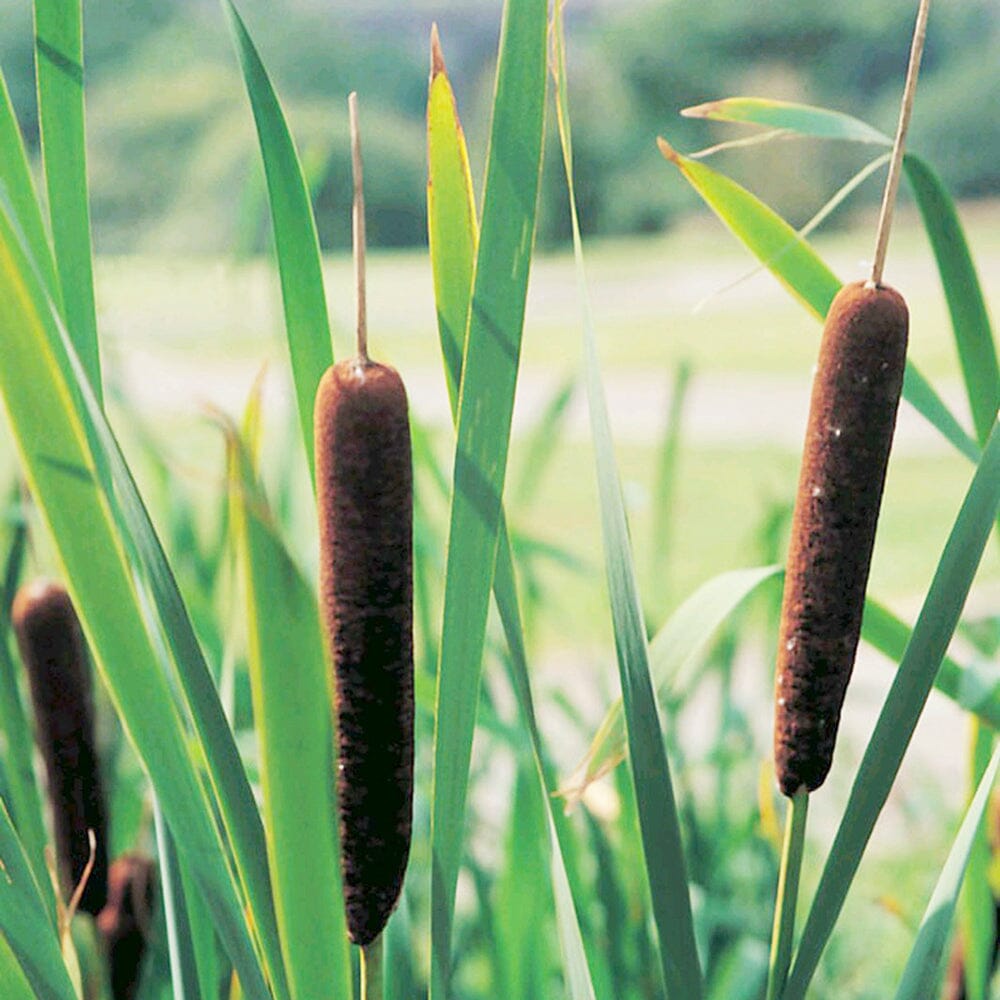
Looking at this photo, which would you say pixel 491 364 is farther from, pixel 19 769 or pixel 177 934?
pixel 19 769

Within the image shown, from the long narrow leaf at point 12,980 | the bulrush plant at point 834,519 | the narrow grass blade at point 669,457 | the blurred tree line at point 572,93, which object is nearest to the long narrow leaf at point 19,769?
the long narrow leaf at point 12,980

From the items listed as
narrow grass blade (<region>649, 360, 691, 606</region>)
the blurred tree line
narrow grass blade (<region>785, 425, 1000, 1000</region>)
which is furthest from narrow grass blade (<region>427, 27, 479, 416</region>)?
the blurred tree line

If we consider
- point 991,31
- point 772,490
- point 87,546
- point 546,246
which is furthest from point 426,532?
point 991,31

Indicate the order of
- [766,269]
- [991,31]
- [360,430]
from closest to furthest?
[360,430]
[766,269]
[991,31]

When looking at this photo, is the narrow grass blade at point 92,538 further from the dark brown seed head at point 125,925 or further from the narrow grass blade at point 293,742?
the dark brown seed head at point 125,925

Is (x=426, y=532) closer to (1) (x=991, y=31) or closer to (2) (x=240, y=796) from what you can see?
(2) (x=240, y=796)
